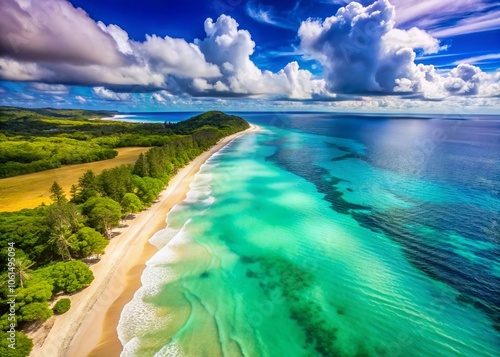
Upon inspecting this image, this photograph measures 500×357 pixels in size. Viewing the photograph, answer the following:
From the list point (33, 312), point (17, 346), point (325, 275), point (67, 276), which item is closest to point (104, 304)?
point (67, 276)

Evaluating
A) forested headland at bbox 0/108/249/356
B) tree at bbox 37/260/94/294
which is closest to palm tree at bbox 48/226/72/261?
forested headland at bbox 0/108/249/356

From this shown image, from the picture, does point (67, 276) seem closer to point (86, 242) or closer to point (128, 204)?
point (86, 242)

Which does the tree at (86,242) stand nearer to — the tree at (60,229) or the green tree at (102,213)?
the tree at (60,229)

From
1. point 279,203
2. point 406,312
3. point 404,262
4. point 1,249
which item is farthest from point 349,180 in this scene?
point 1,249

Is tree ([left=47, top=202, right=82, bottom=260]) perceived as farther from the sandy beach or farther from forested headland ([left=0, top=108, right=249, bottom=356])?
the sandy beach

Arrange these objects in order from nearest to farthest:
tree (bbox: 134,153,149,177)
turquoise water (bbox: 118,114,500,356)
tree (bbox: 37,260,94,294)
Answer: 1. turquoise water (bbox: 118,114,500,356)
2. tree (bbox: 37,260,94,294)
3. tree (bbox: 134,153,149,177)

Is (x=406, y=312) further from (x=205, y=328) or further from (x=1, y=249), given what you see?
(x=1, y=249)
